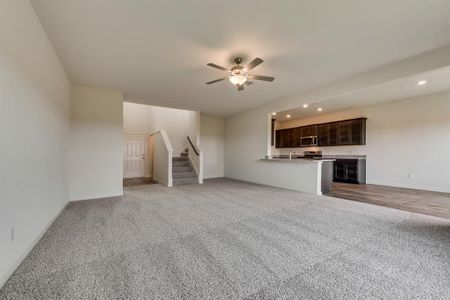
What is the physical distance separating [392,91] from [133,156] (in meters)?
9.13

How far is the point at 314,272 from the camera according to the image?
5.49ft

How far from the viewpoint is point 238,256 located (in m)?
1.91

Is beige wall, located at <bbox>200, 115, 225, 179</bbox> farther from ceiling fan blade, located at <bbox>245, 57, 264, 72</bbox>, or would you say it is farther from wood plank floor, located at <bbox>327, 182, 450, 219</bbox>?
ceiling fan blade, located at <bbox>245, 57, 264, 72</bbox>

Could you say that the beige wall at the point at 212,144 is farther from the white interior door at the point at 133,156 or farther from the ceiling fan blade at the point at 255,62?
the ceiling fan blade at the point at 255,62

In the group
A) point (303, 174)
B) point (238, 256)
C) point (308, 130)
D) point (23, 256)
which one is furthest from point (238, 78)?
point (308, 130)

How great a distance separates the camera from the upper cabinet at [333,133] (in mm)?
6316

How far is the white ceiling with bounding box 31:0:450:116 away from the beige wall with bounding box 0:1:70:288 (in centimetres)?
39

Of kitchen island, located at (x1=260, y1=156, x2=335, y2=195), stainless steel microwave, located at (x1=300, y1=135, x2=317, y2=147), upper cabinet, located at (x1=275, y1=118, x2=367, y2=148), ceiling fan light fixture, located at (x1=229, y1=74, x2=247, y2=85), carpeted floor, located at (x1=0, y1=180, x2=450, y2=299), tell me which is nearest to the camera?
carpeted floor, located at (x1=0, y1=180, x2=450, y2=299)

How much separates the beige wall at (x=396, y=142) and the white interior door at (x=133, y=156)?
4109mm

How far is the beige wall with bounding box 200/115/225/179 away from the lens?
7.69 m

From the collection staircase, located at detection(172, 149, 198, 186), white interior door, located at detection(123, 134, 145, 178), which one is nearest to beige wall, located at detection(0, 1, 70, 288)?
staircase, located at detection(172, 149, 198, 186)

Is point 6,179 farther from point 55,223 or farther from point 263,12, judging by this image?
point 263,12

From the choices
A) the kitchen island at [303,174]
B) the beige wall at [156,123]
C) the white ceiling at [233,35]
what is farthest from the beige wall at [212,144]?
the white ceiling at [233,35]

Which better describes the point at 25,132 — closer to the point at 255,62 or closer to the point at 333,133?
the point at 255,62
